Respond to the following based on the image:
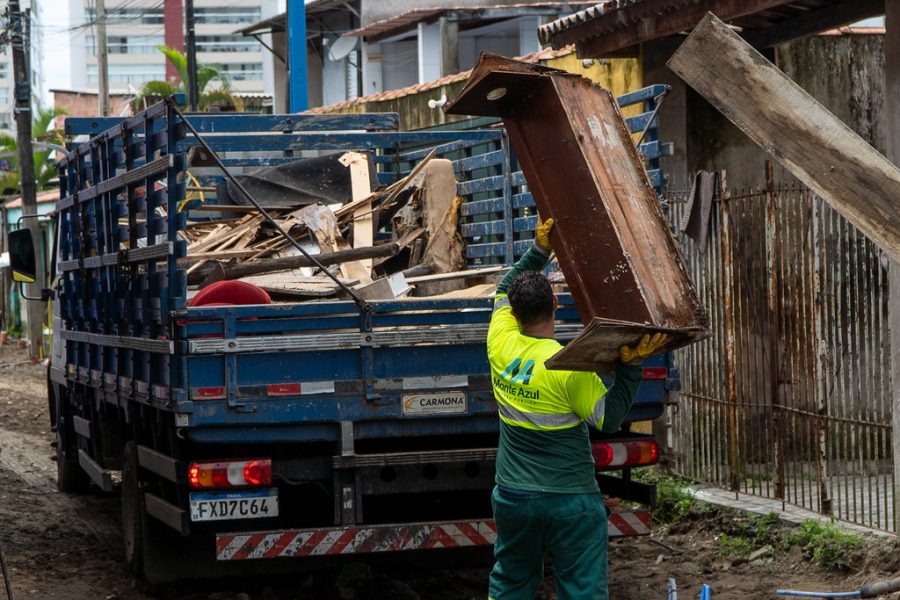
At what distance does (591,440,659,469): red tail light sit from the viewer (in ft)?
22.5

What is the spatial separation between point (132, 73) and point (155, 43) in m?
3.53

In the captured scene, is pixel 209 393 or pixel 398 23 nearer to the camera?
pixel 209 393

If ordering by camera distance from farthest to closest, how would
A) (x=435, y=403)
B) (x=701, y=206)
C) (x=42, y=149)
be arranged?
1. (x=42, y=149)
2. (x=701, y=206)
3. (x=435, y=403)

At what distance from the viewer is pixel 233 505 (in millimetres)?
6457

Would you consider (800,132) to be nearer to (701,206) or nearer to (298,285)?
(298,285)

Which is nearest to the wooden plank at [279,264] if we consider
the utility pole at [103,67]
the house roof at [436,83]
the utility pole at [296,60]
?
the house roof at [436,83]

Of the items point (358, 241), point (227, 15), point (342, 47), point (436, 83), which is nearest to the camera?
point (358, 241)

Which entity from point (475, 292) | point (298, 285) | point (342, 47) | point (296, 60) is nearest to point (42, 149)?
point (342, 47)

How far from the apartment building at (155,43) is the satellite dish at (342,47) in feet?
215

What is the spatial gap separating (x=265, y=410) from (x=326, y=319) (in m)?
0.54

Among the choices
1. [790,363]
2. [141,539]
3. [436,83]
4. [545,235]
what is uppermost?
[436,83]

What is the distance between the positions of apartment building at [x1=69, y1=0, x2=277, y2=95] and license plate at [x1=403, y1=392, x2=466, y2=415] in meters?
91.0

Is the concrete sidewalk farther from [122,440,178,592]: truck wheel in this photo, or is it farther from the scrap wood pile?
[122,440,178,592]: truck wheel

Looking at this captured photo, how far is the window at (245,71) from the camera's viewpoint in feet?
322
